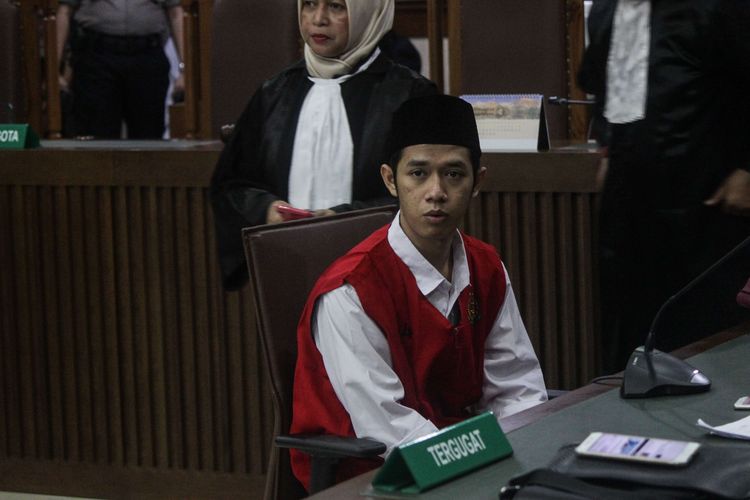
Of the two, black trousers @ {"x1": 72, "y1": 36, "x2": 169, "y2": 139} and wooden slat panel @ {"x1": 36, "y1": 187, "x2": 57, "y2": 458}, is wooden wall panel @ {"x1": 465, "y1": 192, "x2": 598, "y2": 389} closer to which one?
wooden slat panel @ {"x1": 36, "y1": 187, "x2": 57, "y2": 458}

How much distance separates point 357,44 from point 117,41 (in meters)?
2.75

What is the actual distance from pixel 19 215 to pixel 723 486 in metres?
3.03

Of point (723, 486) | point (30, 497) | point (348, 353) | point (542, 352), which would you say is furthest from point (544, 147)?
point (723, 486)

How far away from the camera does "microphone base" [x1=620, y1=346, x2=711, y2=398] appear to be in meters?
2.01

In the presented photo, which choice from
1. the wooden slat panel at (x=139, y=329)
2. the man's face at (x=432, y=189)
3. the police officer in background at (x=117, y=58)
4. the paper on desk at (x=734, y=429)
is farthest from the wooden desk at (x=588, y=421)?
the police officer in background at (x=117, y=58)

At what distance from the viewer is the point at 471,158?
245cm

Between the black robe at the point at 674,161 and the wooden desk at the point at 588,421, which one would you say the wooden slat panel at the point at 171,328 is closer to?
the black robe at the point at 674,161

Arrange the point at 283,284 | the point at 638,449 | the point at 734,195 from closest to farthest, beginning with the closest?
the point at 638,449 → the point at 283,284 → the point at 734,195

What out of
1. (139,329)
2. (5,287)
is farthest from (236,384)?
(5,287)

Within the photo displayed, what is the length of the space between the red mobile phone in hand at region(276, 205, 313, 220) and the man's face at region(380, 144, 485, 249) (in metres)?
0.65

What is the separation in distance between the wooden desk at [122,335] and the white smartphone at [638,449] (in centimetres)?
209

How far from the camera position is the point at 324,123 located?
10.5 feet

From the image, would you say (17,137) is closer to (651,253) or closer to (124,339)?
(124,339)

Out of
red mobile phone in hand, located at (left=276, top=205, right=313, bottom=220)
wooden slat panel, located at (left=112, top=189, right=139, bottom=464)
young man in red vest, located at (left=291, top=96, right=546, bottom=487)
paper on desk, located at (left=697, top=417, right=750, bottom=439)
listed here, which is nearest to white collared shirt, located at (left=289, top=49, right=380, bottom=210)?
red mobile phone in hand, located at (left=276, top=205, right=313, bottom=220)
